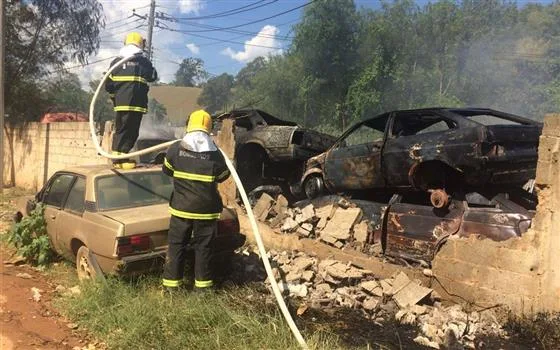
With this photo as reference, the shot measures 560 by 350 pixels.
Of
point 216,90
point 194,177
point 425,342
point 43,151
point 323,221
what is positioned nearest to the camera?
point 425,342

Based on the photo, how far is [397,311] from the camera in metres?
5.43

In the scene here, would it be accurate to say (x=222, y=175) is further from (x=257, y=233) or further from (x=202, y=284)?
(x=202, y=284)

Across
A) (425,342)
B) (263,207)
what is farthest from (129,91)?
(425,342)

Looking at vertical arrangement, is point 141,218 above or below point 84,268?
above

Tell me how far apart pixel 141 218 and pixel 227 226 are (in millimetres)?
942

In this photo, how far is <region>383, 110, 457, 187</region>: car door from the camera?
20.6 ft

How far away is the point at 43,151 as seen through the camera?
1456 cm

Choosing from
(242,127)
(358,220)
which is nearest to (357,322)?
(358,220)

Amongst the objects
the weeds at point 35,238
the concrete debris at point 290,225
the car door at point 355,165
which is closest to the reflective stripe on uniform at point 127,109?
the weeds at point 35,238

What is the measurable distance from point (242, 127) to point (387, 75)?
1536cm

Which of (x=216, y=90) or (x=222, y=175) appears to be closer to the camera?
(x=222, y=175)

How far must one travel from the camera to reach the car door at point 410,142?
20.6 ft

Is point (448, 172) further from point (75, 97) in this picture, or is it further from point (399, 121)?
point (75, 97)

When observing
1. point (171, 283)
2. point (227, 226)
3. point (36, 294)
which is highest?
point (227, 226)
